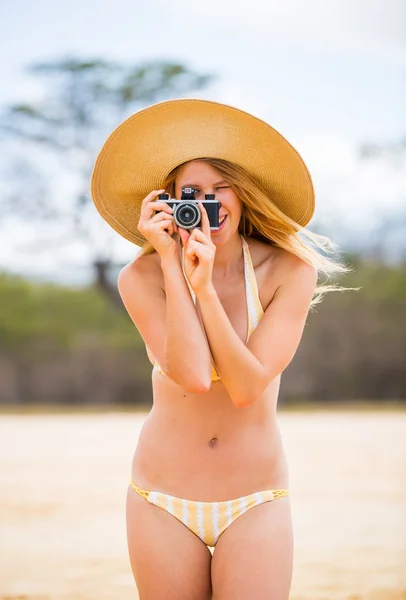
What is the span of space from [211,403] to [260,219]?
2.24 ft

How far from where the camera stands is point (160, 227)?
112 inches

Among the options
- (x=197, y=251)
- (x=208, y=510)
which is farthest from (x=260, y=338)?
(x=208, y=510)

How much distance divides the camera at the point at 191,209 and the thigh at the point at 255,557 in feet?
3.06

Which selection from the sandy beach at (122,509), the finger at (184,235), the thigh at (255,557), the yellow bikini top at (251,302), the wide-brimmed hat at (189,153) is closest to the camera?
the thigh at (255,557)

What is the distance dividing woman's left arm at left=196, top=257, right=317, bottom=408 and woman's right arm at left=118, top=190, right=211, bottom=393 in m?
0.05

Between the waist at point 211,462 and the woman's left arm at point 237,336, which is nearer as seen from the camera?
the woman's left arm at point 237,336

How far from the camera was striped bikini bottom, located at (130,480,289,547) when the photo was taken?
112 inches

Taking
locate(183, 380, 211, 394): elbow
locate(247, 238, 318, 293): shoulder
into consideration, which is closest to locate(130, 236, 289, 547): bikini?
locate(183, 380, 211, 394): elbow

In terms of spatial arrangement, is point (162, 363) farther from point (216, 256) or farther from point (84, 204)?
point (84, 204)

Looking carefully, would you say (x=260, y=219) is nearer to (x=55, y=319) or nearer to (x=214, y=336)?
(x=214, y=336)

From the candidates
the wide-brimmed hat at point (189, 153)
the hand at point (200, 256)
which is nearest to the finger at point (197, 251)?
the hand at point (200, 256)

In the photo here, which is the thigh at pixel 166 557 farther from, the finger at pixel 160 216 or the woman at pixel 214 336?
the finger at pixel 160 216

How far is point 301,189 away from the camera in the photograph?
3.20m

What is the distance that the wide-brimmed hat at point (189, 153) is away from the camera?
3049 millimetres
